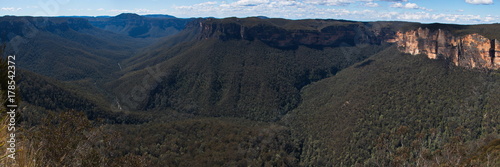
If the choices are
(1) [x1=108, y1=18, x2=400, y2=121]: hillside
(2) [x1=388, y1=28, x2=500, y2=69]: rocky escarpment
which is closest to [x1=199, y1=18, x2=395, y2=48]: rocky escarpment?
(1) [x1=108, y1=18, x2=400, y2=121]: hillside

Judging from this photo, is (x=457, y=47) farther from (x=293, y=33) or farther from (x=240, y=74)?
(x=293, y=33)

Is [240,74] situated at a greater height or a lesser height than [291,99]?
greater

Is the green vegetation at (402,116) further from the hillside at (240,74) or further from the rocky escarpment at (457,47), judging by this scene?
the hillside at (240,74)

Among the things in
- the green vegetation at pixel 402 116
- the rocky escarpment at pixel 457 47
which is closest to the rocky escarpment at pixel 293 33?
the rocky escarpment at pixel 457 47

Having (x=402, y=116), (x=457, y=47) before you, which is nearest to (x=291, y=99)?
(x=402, y=116)

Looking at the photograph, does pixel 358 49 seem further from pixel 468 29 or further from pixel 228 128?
pixel 228 128

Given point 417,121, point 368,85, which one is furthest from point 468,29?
point 417,121
